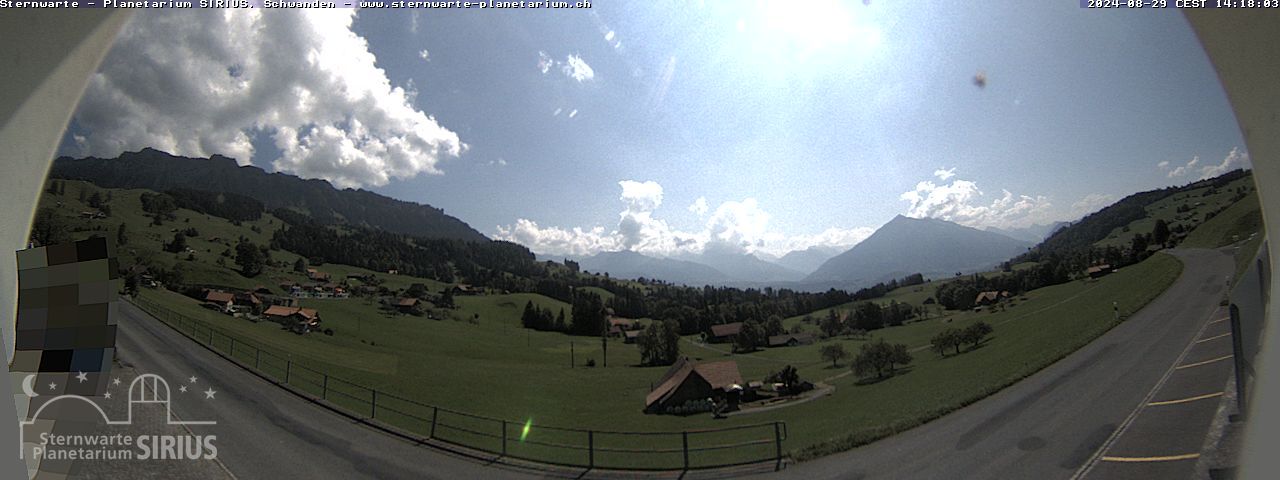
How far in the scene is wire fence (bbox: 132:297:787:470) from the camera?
3.18m

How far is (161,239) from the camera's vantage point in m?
3.86

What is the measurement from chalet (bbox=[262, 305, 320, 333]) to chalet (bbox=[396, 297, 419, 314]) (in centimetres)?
69

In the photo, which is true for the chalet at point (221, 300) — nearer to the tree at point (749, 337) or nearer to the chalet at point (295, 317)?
the chalet at point (295, 317)

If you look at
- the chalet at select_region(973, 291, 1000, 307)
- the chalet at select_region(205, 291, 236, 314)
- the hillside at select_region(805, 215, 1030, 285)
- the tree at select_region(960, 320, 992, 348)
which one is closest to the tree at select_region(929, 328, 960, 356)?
the tree at select_region(960, 320, 992, 348)

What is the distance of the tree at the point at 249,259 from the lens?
12.8ft

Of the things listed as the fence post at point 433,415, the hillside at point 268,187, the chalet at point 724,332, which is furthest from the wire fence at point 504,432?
the hillside at point 268,187

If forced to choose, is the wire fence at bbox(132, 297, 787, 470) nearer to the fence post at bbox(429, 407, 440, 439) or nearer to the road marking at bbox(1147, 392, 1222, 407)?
the fence post at bbox(429, 407, 440, 439)

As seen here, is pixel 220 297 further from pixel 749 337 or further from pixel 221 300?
pixel 749 337

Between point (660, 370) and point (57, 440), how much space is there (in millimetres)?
4996

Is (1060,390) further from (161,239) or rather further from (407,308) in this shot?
(161,239)

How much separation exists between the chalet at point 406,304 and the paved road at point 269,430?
1.09 metres

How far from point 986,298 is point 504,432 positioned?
4.62 meters

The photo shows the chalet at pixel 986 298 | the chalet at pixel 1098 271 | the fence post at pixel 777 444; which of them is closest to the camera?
the fence post at pixel 777 444

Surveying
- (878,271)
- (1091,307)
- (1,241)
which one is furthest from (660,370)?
(1,241)
